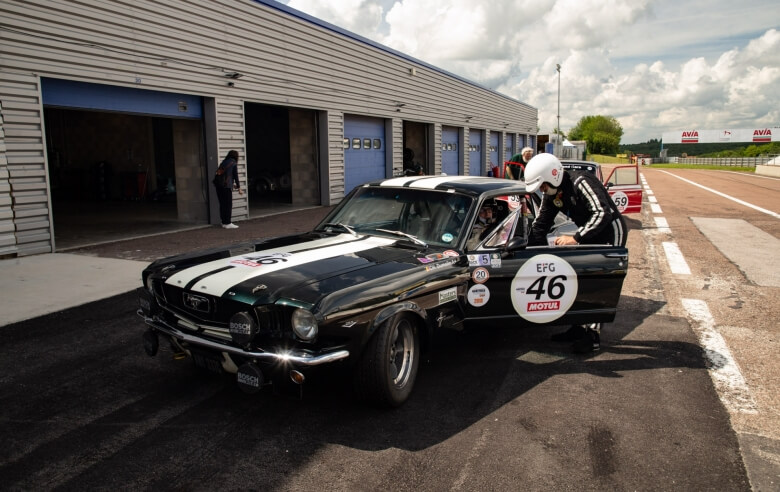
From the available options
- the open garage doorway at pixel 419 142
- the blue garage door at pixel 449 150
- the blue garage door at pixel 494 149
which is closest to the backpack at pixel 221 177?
the open garage doorway at pixel 419 142

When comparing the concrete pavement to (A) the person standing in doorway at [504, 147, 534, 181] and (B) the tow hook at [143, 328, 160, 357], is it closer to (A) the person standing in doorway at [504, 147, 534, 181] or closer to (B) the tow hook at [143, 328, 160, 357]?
(B) the tow hook at [143, 328, 160, 357]

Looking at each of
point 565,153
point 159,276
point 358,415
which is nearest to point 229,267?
point 159,276

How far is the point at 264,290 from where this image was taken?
3.35m

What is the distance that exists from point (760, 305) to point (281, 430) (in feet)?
18.8

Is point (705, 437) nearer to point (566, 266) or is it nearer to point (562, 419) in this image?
point (562, 419)

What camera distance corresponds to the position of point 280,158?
24.5 meters

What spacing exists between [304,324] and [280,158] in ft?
72.4

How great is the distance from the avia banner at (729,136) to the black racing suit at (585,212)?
140 metres

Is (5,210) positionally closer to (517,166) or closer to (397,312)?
(397,312)

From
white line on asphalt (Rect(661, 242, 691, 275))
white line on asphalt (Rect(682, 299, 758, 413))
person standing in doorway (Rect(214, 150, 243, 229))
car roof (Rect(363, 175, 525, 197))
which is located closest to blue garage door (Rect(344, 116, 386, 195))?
person standing in doorway (Rect(214, 150, 243, 229))

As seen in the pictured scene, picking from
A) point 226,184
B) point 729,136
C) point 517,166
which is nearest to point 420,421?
point 517,166

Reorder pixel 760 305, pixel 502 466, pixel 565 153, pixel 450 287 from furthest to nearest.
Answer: pixel 565 153 → pixel 760 305 → pixel 450 287 → pixel 502 466

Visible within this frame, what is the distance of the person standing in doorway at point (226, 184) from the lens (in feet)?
41.2

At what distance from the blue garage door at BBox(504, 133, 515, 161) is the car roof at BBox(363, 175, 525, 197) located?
32962 millimetres
